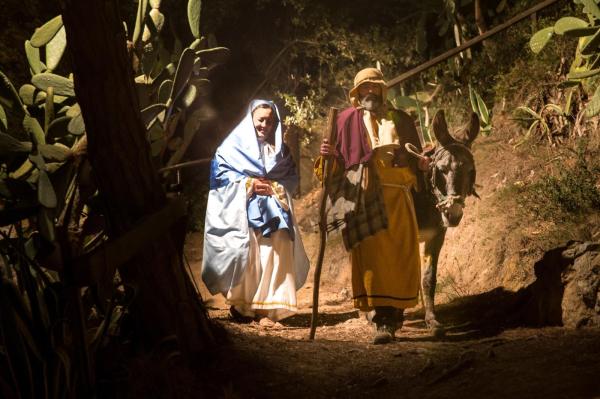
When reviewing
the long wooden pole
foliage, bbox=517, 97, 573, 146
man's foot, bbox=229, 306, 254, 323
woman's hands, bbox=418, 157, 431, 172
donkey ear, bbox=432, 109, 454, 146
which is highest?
the long wooden pole

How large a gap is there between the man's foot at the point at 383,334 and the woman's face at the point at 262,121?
1848 millimetres

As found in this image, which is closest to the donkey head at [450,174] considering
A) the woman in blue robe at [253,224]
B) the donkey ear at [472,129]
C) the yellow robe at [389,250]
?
the donkey ear at [472,129]

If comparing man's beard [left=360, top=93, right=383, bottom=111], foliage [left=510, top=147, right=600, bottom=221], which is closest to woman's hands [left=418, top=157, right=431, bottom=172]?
man's beard [left=360, top=93, right=383, bottom=111]

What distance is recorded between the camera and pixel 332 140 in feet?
18.1

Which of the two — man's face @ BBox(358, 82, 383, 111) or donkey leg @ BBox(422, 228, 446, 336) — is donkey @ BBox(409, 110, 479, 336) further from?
man's face @ BBox(358, 82, 383, 111)

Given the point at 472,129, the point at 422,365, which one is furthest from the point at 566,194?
the point at 422,365

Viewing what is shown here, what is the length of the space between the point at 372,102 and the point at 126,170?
88.6 inches

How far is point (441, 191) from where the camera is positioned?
554 centimetres

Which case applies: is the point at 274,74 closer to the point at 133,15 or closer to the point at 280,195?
the point at 133,15

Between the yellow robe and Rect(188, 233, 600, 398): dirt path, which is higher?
the yellow robe

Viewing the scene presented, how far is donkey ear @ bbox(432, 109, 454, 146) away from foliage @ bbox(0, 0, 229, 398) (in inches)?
63.1

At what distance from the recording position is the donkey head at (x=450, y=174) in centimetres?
542

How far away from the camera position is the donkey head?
5422mm

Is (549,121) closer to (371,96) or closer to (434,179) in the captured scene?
(434,179)
